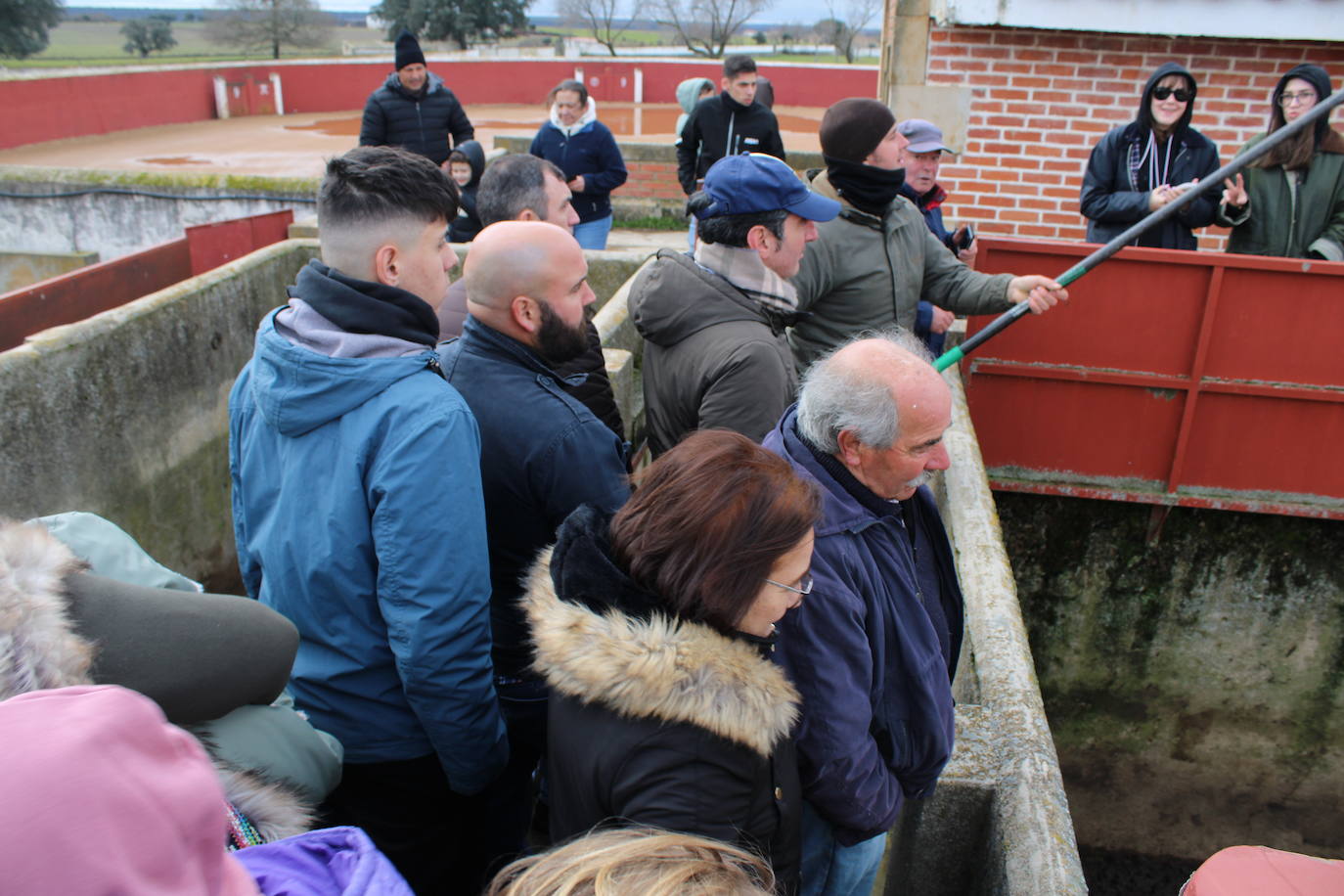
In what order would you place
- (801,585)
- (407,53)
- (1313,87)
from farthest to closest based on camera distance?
(407,53) < (1313,87) < (801,585)

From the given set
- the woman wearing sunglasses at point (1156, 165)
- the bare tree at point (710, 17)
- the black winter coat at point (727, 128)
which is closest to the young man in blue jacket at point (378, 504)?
the woman wearing sunglasses at point (1156, 165)

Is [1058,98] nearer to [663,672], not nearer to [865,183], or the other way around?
[865,183]

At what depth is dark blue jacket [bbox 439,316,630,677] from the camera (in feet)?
6.75

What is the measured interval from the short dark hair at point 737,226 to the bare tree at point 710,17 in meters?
38.0

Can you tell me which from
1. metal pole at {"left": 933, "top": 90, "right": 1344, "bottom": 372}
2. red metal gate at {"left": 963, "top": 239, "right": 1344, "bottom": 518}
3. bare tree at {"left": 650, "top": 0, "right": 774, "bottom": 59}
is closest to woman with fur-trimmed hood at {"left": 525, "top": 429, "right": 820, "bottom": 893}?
metal pole at {"left": 933, "top": 90, "right": 1344, "bottom": 372}

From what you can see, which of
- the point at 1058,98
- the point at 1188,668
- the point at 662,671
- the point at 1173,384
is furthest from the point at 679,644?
the point at 1058,98

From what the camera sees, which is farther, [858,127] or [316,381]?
[858,127]

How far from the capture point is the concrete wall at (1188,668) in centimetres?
503

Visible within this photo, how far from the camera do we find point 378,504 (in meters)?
1.81

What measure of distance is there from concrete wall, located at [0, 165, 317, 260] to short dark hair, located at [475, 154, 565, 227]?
22.6 feet

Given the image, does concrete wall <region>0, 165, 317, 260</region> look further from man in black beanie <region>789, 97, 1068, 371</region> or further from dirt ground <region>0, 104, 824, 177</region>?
man in black beanie <region>789, 97, 1068, 371</region>

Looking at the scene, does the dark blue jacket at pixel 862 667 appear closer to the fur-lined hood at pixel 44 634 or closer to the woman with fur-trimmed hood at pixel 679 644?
the woman with fur-trimmed hood at pixel 679 644

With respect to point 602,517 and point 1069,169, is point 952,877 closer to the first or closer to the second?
point 602,517

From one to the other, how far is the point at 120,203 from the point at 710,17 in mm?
34559
